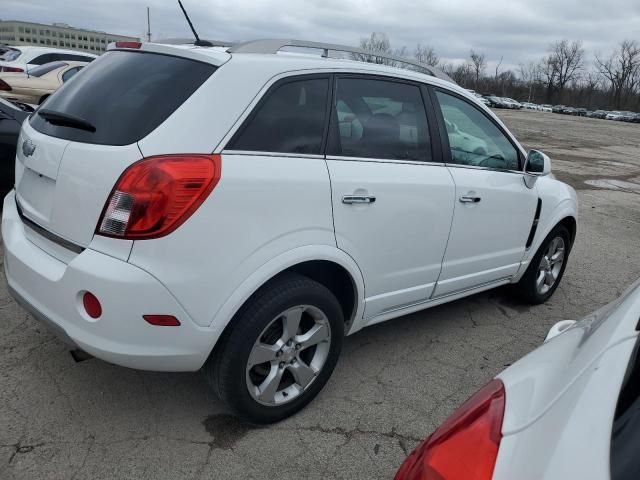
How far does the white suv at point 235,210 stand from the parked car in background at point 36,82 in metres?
8.02

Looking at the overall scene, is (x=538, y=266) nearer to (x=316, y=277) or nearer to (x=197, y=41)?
(x=316, y=277)

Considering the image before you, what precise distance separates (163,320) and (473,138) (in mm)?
2449

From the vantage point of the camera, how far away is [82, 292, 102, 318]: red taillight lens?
86.5 inches

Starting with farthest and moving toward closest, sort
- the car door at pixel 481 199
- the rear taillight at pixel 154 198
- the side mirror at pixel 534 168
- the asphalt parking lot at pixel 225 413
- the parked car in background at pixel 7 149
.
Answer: the parked car in background at pixel 7 149
the side mirror at pixel 534 168
the car door at pixel 481 199
the asphalt parking lot at pixel 225 413
the rear taillight at pixel 154 198

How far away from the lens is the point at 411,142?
3197 millimetres

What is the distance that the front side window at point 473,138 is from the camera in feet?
11.4

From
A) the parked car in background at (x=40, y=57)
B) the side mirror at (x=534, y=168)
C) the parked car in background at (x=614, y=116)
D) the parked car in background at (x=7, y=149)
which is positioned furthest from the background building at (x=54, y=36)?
the parked car in background at (x=614, y=116)

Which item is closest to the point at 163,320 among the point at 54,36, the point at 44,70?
the point at 44,70

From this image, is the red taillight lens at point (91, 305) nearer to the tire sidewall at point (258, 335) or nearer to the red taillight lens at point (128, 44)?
the tire sidewall at point (258, 335)

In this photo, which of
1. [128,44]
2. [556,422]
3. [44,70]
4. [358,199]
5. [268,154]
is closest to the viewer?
[556,422]

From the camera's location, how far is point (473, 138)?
3674 millimetres

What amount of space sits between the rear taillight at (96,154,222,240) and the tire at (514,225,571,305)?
122 inches

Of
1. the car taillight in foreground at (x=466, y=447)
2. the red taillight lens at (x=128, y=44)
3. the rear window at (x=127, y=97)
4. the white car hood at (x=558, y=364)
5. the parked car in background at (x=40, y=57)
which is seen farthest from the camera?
the parked car in background at (x=40, y=57)

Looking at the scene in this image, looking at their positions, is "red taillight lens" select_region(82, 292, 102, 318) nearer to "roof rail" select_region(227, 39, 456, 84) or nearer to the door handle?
the door handle
